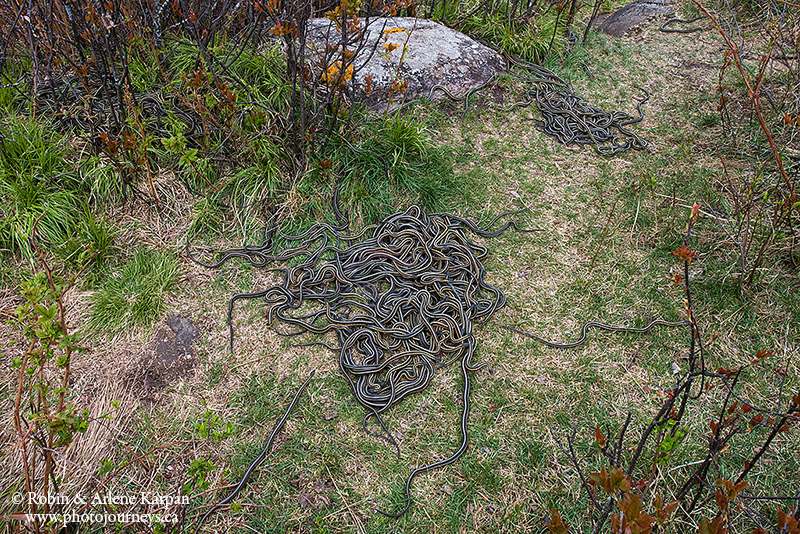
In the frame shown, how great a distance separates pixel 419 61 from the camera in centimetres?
486

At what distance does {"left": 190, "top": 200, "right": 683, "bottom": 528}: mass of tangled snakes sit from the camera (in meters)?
2.99

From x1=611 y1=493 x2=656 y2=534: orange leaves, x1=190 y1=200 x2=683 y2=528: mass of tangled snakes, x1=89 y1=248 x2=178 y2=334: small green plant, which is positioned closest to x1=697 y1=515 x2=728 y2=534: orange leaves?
x1=611 y1=493 x2=656 y2=534: orange leaves

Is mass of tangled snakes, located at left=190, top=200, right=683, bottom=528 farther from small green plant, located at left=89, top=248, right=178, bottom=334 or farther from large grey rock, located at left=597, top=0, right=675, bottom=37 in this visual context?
large grey rock, located at left=597, top=0, right=675, bottom=37

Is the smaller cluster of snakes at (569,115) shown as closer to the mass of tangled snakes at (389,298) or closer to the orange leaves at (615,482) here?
the mass of tangled snakes at (389,298)

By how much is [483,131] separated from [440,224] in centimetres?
137

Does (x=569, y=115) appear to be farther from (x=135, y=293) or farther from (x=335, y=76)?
(x=135, y=293)

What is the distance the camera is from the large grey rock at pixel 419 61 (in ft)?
15.2

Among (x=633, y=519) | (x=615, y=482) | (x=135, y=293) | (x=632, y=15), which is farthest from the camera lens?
(x=632, y=15)

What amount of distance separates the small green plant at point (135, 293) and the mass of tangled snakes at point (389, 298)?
1.18 feet

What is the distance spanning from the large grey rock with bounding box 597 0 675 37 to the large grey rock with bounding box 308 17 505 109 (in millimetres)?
1975

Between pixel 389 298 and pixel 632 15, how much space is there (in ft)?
17.5

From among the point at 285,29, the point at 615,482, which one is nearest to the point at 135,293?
the point at 285,29

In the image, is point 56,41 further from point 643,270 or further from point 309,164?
point 643,270

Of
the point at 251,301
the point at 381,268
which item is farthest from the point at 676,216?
the point at 251,301
